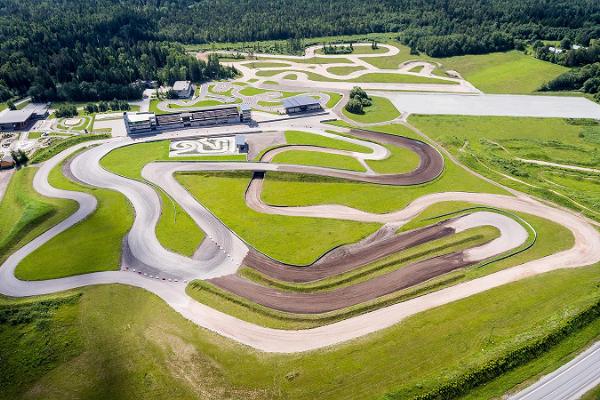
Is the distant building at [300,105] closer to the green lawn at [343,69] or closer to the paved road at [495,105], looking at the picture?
the paved road at [495,105]

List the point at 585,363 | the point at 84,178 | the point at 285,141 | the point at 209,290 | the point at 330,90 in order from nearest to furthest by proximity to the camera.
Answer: the point at 585,363 → the point at 209,290 → the point at 84,178 → the point at 285,141 → the point at 330,90

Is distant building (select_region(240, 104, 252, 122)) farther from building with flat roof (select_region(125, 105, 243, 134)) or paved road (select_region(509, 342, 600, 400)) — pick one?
paved road (select_region(509, 342, 600, 400))

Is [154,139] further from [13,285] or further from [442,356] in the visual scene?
[442,356]

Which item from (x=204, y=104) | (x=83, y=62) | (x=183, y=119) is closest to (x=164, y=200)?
(x=183, y=119)

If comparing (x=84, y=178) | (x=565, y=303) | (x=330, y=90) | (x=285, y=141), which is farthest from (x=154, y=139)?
(x=565, y=303)

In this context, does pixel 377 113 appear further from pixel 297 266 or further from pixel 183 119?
pixel 297 266

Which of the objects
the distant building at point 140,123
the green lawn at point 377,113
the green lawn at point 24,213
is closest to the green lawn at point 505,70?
the green lawn at point 377,113
